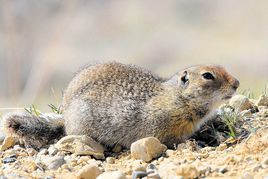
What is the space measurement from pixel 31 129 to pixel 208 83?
165 centimetres

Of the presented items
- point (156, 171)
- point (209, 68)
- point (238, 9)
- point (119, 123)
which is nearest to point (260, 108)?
point (209, 68)

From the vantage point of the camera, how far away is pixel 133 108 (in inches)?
269

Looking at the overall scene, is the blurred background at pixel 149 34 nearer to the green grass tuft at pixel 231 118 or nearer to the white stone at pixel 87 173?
the green grass tuft at pixel 231 118

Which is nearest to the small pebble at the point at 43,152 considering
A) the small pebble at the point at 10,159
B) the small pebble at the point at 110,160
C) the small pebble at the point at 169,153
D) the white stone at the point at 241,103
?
the small pebble at the point at 10,159

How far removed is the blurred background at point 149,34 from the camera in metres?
23.3

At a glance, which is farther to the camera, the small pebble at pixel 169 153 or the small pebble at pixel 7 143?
the small pebble at pixel 7 143

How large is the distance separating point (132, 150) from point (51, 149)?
2.67 ft

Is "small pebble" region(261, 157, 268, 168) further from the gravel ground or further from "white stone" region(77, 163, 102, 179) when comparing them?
"white stone" region(77, 163, 102, 179)

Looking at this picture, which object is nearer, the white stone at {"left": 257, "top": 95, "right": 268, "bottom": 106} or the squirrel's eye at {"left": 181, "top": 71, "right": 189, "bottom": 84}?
the squirrel's eye at {"left": 181, "top": 71, "right": 189, "bottom": 84}

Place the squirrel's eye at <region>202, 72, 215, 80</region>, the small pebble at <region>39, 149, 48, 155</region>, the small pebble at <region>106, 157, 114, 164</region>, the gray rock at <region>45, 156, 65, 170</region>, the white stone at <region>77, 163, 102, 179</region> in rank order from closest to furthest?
the white stone at <region>77, 163, 102, 179</region>
the gray rock at <region>45, 156, 65, 170</region>
the small pebble at <region>106, 157, 114, 164</region>
the small pebble at <region>39, 149, 48, 155</region>
the squirrel's eye at <region>202, 72, 215, 80</region>

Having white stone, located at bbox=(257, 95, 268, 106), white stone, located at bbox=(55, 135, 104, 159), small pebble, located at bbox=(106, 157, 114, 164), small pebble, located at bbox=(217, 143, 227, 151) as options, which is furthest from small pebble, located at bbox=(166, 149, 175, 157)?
white stone, located at bbox=(257, 95, 268, 106)

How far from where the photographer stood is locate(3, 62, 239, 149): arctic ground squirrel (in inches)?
266

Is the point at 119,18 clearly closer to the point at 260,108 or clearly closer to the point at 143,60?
the point at 143,60

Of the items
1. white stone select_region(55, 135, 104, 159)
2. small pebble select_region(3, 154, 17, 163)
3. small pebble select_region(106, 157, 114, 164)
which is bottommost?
small pebble select_region(106, 157, 114, 164)
